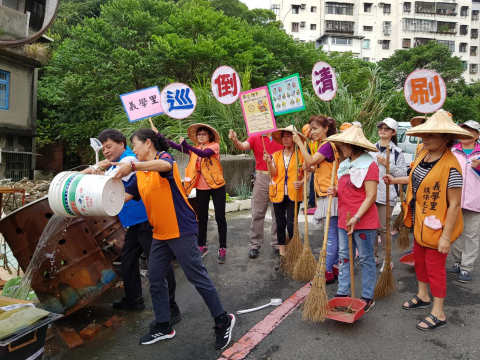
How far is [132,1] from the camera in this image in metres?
14.1

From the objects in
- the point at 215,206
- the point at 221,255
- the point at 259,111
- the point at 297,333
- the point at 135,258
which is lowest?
the point at 297,333

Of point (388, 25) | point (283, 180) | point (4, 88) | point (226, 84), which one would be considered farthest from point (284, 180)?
point (388, 25)

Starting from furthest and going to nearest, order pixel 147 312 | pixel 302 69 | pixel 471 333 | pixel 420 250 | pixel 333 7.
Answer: pixel 333 7 → pixel 302 69 → pixel 147 312 → pixel 420 250 → pixel 471 333

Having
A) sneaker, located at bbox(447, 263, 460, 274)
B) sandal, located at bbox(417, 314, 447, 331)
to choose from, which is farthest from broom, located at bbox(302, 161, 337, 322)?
sneaker, located at bbox(447, 263, 460, 274)

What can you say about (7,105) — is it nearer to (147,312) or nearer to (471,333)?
(147,312)

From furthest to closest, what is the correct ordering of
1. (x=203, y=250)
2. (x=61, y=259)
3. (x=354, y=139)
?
(x=203, y=250) < (x=354, y=139) < (x=61, y=259)

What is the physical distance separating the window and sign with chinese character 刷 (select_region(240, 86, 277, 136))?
46.1 ft

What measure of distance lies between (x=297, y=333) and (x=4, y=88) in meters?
16.4

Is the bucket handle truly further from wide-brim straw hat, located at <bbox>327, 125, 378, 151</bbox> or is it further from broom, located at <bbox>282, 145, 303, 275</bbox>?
broom, located at <bbox>282, 145, 303, 275</bbox>

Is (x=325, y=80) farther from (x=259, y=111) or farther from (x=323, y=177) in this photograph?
(x=323, y=177)

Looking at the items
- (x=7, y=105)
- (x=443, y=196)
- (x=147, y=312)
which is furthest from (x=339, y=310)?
(x=7, y=105)

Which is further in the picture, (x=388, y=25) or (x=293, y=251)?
(x=388, y=25)

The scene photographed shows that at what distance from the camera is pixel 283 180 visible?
15.9 feet

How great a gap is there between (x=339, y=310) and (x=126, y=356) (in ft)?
6.34
